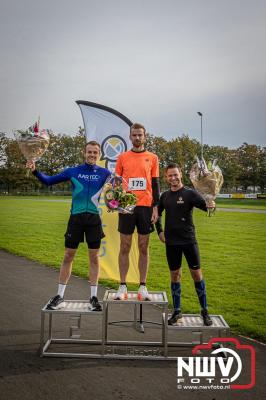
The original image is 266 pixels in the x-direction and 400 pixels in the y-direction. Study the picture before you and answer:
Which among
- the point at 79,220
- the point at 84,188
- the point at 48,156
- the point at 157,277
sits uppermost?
the point at 48,156

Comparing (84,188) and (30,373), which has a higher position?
(84,188)

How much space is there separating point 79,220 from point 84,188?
444 millimetres

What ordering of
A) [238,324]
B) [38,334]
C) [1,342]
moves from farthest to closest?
[238,324] → [38,334] → [1,342]

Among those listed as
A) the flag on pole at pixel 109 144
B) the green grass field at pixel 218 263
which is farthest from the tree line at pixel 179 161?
the flag on pole at pixel 109 144

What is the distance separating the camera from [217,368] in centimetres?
496

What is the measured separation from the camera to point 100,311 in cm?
552

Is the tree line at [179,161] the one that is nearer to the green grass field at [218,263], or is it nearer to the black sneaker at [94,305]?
the green grass field at [218,263]

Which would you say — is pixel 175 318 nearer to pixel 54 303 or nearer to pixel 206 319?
pixel 206 319

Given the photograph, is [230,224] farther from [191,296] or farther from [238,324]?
[238,324]

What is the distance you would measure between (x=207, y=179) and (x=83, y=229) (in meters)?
1.81

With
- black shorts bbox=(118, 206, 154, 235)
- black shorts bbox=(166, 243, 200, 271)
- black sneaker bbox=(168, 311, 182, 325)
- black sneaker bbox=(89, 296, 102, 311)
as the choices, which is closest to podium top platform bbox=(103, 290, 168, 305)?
black sneaker bbox=(89, 296, 102, 311)

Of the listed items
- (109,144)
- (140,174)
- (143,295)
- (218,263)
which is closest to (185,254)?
(143,295)

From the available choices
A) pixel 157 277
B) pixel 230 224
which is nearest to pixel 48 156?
pixel 230 224

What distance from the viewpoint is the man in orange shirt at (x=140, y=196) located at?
19.5 feet
